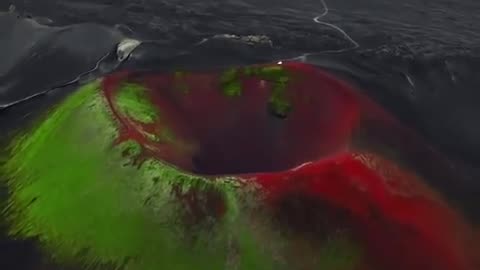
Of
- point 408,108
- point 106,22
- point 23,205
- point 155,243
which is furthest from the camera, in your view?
point 106,22

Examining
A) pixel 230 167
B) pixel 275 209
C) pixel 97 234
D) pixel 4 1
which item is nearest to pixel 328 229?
pixel 275 209

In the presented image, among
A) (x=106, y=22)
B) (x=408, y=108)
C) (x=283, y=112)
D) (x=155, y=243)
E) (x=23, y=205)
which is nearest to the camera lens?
(x=155, y=243)

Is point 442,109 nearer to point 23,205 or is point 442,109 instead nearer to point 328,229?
point 328,229

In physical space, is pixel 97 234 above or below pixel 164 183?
below

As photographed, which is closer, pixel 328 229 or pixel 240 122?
pixel 328 229

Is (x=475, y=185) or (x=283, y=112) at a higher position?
(x=283, y=112)

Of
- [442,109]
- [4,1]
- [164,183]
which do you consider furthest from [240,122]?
[4,1]

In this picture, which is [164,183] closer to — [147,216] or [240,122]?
[147,216]

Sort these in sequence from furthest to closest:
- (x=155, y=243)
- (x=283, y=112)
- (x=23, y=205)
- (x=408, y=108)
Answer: (x=408, y=108) < (x=283, y=112) < (x=23, y=205) < (x=155, y=243)

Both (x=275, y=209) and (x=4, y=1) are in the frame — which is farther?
(x=4, y=1)
